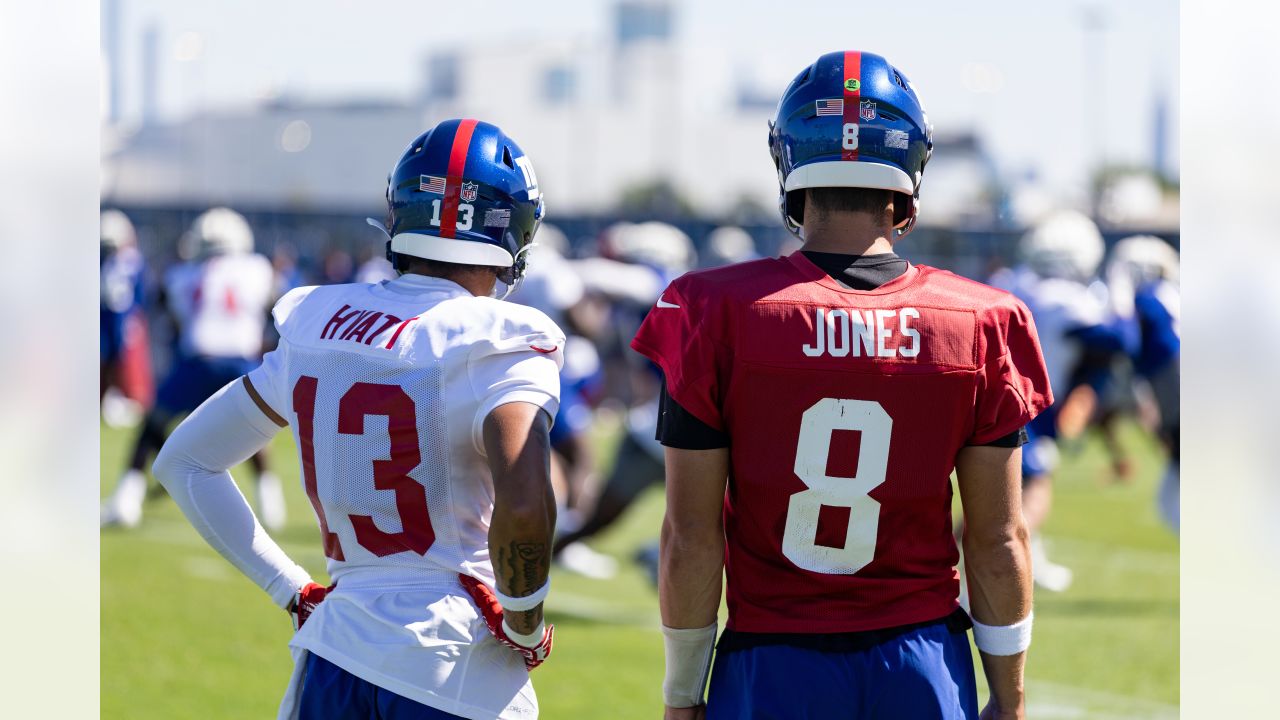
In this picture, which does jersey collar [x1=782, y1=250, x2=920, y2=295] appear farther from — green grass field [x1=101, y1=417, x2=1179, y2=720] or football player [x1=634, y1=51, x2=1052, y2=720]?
green grass field [x1=101, y1=417, x2=1179, y2=720]

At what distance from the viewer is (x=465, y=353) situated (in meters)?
2.80

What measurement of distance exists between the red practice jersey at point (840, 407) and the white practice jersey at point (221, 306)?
9141 millimetres

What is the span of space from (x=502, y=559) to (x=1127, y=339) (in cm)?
784

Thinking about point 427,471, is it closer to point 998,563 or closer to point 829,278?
point 829,278

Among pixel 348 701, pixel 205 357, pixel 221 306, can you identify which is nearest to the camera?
pixel 348 701

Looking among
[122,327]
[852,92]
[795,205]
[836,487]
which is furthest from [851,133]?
[122,327]

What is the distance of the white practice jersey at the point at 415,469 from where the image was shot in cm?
282

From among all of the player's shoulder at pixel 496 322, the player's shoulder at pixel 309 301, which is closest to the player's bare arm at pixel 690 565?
the player's shoulder at pixel 496 322

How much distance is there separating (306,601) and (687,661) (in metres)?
0.86

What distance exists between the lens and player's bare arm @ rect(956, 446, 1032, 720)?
114 inches

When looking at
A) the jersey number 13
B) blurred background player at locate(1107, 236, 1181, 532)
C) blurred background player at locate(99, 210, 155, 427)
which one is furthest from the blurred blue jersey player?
the jersey number 13

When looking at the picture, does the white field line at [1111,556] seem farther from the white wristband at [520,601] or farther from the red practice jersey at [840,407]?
the white wristband at [520,601]

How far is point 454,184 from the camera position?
10.1ft

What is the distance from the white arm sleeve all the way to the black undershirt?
0.90 m
